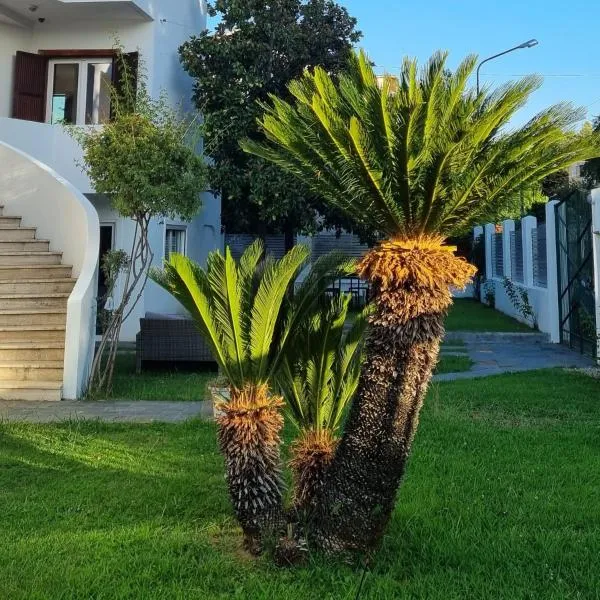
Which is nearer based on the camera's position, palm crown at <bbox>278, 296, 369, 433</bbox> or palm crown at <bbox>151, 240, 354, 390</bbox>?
palm crown at <bbox>151, 240, 354, 390</bbox>

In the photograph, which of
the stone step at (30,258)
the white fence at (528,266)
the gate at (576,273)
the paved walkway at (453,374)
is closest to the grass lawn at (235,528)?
the paved walkway at (453,374)

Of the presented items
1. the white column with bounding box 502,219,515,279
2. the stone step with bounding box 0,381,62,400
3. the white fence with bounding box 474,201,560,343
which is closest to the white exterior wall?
the stone step with bounding box 0,381,62,400

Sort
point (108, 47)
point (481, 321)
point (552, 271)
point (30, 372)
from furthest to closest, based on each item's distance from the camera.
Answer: point (481, 321)
point (552, 271)
point (108, 47)
point (30, 372)

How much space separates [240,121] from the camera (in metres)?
14.3

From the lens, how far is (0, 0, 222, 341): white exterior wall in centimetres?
1370

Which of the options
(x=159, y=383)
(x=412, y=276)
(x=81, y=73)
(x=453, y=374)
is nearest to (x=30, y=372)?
(x=159, y=383)

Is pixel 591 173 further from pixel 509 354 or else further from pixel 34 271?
pixel 34 271

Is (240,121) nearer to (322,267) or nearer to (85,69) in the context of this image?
(85,69)

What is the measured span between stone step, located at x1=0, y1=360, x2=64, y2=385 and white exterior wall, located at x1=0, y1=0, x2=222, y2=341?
508 cm

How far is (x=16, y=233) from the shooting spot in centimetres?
1138

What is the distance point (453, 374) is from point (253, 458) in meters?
7.49

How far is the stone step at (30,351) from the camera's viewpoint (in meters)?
8.67

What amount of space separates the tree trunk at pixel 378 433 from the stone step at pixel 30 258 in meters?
8.50

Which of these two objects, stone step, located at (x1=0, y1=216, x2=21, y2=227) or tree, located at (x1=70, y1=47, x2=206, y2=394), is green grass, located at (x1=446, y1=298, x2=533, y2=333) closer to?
tree, located at (x1=70, y1=47, x2=206, y2=394)
